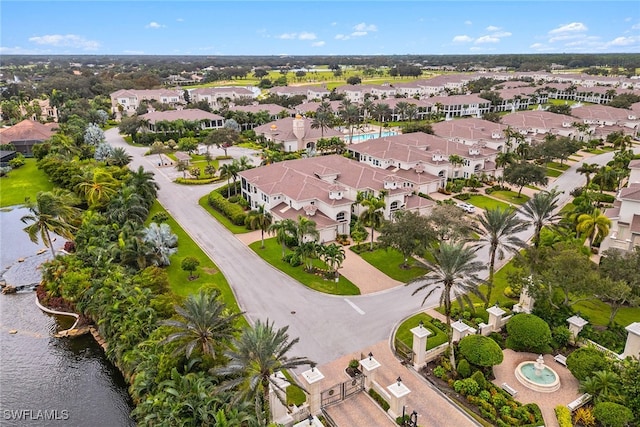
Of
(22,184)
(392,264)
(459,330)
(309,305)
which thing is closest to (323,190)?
(392,264)

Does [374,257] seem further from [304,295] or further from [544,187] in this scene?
[544,187]

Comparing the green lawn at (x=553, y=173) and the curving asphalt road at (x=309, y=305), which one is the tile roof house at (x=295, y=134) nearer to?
the green lawn at (x=553, y=173)

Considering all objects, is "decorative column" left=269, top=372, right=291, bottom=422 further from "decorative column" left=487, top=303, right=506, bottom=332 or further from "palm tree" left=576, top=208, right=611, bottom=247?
"palm tree" left=576, top=208, right=611, bottom=247

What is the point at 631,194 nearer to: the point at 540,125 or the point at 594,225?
the point at 594,225

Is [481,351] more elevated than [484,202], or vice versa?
[481,351]

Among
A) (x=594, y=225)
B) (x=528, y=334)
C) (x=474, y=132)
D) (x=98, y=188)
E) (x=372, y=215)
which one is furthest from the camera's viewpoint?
(x=474, y=132)

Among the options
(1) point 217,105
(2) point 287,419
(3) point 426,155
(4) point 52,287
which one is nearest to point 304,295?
(2) point 287,419

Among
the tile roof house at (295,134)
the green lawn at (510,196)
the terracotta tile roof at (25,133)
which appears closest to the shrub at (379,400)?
the green lawn at (510,196)
